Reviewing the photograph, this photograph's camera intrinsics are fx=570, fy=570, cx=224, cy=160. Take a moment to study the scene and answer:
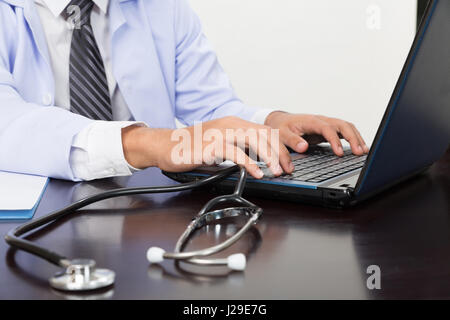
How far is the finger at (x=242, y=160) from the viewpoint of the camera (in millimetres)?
700

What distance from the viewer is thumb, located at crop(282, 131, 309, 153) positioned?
94 cm

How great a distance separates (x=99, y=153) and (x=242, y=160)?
24cm

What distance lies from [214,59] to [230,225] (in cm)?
106

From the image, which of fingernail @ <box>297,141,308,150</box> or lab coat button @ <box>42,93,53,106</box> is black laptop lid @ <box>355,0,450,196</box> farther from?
lab coat button @ <box>42,93,53,106</box>

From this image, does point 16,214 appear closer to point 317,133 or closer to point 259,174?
point 259,174

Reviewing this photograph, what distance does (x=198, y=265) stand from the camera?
1.51 ft

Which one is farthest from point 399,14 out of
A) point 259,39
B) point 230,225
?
point 230,225

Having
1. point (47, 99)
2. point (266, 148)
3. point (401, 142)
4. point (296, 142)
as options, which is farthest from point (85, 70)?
point (401, 142)

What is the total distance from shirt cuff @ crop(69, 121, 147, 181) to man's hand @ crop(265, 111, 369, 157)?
0.27 m

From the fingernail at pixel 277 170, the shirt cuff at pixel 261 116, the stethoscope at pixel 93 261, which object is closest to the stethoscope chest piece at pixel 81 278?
the stethoscope at pixel 93 261

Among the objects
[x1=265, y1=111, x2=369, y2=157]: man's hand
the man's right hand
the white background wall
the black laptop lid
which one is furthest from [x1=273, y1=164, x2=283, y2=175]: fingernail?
the white background wall

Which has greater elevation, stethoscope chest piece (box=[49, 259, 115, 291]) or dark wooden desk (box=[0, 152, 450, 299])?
stethoscope chest piece (box=[49, 259, 115, 291])

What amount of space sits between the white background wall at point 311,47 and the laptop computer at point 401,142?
2145 mm
